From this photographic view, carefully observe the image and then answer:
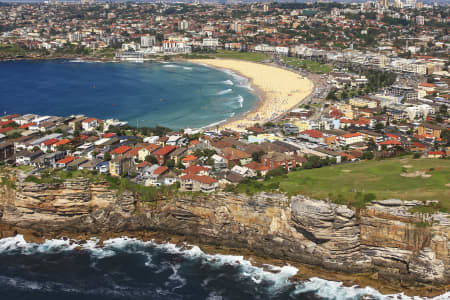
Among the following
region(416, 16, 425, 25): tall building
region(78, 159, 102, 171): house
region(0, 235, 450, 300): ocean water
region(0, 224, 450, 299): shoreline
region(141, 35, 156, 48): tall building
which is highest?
region(416, 16, 425, 25): tall building

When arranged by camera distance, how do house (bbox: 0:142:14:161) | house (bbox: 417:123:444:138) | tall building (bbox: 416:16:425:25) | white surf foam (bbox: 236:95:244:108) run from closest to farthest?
house (bbox: 0:142:14:161), house (bbox: 417:123:444:138), white surf foam (bbox: 236:95:244:108), tall building (bbox: 416:16:425:25)

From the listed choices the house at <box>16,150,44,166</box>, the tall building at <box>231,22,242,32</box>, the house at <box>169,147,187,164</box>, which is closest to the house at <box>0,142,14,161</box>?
the house at <box>16,150,44,166</box>

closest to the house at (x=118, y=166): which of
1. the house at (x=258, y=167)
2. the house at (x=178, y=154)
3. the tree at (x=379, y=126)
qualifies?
the house at (x=178, y=154)

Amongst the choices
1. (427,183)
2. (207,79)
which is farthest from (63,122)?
(207,79)

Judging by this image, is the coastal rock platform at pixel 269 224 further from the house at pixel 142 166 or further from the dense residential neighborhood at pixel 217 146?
the house at pixel 142 166

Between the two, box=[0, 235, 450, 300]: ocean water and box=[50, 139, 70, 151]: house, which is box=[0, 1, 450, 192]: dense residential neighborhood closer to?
box=[50, 139, 70, 151]: house

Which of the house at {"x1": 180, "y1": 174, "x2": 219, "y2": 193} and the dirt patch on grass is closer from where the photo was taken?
the house at {"x1": 180, "y1": 174, "x2": 219, "y2": 193}

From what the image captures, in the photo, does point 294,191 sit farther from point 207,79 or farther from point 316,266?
point 207,79
